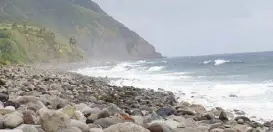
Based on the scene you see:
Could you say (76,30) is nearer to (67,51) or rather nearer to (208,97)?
(67,51)

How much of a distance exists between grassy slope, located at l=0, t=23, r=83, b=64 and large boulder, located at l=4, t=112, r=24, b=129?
64.9 meters

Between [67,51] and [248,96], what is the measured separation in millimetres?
101802

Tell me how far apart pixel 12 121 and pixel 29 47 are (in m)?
88.6

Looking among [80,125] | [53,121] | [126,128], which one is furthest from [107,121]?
[53,121]

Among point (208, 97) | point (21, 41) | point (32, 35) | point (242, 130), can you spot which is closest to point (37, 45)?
point (32, 35)

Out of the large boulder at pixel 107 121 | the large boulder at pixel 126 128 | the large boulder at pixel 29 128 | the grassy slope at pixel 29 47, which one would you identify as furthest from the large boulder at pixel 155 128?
the grassy slope at pixel 29 47

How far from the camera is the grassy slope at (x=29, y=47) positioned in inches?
2946

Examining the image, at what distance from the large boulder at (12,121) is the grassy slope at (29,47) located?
64939 millimetres

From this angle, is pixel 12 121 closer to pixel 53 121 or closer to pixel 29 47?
pixel 53 121

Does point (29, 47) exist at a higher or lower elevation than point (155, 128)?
higher

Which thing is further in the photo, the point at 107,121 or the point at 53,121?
the point at 107,121

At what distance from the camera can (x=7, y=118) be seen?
5.86 m

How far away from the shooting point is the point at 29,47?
91562 mm

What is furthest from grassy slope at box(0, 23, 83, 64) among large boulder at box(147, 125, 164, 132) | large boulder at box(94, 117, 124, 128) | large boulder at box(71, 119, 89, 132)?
large boulder at box(71, 119, 89, 132)
